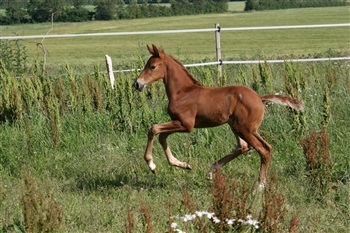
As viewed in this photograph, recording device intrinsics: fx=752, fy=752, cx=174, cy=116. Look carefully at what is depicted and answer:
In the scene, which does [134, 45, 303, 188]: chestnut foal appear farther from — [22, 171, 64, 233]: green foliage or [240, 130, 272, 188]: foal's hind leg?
[22, 171, 64, 233]: green foliage

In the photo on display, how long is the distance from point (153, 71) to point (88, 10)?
1844 inches

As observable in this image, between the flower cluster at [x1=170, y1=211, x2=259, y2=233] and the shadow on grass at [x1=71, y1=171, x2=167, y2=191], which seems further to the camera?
the shadow on grass at [x1=71, y1=171, x2=167, y2=191]

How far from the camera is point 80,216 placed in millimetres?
6711

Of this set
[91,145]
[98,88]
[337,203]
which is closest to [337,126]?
[337,203]

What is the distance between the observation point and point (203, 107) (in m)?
7.35

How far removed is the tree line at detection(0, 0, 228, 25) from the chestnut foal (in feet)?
78.9

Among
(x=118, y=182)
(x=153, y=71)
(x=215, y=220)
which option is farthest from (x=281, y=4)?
(x=215, y=220)

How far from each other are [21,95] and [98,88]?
112 cm

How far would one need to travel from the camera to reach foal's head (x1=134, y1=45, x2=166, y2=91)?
742cm

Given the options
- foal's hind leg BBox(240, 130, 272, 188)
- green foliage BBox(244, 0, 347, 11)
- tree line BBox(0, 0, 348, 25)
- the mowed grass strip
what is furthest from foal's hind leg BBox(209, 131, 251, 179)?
green foliage BBox(244, 0, 347, 11)

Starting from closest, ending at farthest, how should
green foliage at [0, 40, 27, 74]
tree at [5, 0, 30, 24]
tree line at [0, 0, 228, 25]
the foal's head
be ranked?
the foal's head < green foliage at [0, 40, 27, 74] < tree line at [0, 0, 228, 25] < tree at [5, 0, 30, 24]

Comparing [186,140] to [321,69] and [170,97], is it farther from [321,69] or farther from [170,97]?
[321,69]

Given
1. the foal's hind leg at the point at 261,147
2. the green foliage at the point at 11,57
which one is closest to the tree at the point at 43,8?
the green foliage at the point at 11,57

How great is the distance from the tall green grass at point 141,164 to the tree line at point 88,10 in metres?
20.9
